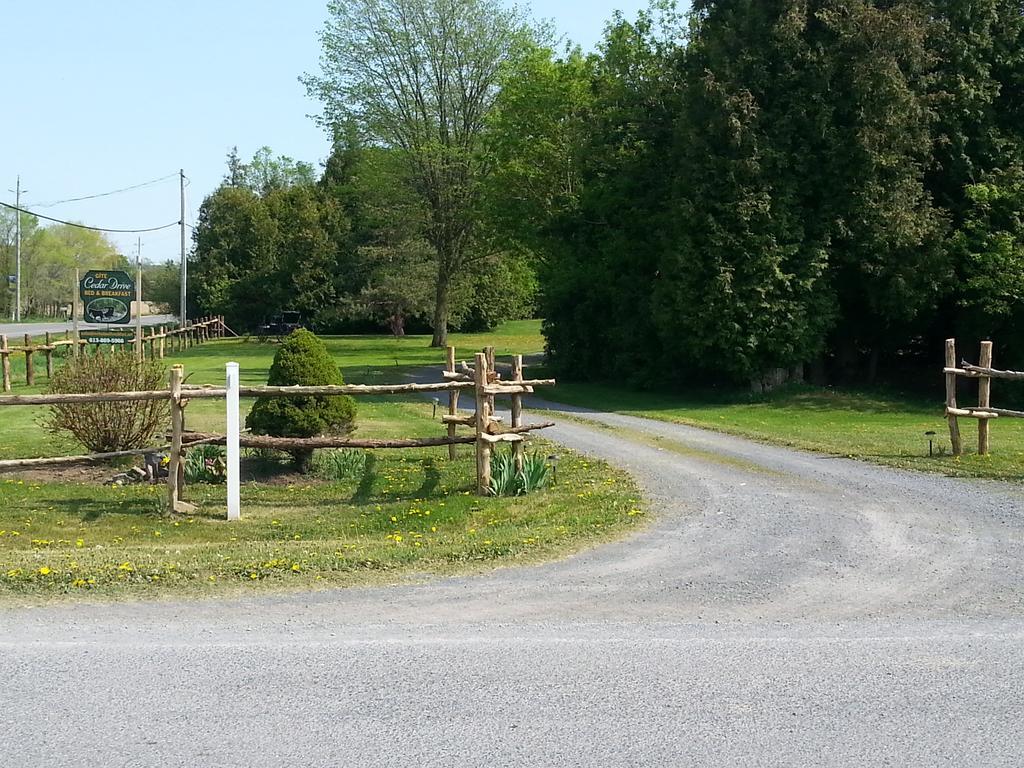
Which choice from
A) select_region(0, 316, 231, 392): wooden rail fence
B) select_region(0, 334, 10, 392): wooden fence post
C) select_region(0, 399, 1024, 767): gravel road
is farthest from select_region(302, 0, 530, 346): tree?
select_region(0, 399, 1024, 767): gravel road

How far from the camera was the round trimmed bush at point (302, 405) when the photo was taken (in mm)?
12969

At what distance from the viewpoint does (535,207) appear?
1363 inches

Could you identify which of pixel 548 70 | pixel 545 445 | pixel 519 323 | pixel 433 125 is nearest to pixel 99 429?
pixel 545 445

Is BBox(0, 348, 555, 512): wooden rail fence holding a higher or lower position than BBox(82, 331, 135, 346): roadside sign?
lower

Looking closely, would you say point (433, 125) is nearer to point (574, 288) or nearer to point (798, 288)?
point (574, 288)

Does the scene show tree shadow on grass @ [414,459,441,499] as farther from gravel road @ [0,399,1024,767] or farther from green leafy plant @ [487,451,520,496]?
gravel road @ [0,399,1024,767]

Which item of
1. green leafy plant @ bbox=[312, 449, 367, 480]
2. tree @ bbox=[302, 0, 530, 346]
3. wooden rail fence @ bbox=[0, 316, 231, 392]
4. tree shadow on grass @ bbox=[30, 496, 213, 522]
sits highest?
tree @ bbox=[302, 0, 530, 346]

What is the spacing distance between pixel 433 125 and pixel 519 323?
101ft

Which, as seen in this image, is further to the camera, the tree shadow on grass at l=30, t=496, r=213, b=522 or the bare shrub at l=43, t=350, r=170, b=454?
the bare shrub at l=43, t=350, r=170, b=454

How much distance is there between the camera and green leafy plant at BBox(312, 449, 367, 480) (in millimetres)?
13508

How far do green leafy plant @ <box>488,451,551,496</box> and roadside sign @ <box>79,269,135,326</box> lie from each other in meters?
13.5

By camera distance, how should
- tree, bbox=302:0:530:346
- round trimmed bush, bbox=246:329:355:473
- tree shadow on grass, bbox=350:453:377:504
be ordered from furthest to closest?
tree, bbox=302:0:530:346, round trimmed bush, bbox=246:329:355:473, tree shadow on grass, bbox=350:453:377:504

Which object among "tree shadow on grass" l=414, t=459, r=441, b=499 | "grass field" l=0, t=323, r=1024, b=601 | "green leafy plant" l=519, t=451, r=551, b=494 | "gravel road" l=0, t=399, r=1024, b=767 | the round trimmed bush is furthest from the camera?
the round trimmed bush

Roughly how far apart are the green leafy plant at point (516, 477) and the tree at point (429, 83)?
30.0 meters
